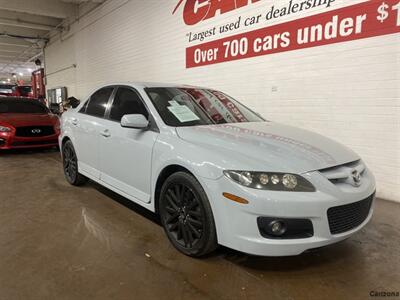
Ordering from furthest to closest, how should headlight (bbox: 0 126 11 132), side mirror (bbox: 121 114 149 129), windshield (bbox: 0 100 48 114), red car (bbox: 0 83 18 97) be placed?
red car (bbox: 0 83 18 97) < windshield (bbox: 0 100 48 114) < headlight (bbox: 0 126 11 132) < side mirror (bbox: 121 114 149 129)

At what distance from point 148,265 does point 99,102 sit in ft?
6.80

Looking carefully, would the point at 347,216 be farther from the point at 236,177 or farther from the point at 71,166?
the point at 71,166

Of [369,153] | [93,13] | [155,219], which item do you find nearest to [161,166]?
[155,219]

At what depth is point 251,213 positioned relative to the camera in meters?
1.89

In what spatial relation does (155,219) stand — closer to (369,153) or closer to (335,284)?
(335,284)

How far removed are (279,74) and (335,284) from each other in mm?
3424

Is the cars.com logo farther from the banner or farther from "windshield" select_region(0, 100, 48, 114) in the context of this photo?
"windshield" select_region(0, 100, 48, 114)

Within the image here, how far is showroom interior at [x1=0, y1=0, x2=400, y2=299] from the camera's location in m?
1.94

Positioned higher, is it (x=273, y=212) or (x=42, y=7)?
(x=42, y=7)

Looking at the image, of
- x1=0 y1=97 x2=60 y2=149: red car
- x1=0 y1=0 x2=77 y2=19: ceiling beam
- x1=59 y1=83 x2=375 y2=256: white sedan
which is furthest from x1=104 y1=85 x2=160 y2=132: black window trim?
x1=0 y1=0 x2=77 y2=19: ceiling beam

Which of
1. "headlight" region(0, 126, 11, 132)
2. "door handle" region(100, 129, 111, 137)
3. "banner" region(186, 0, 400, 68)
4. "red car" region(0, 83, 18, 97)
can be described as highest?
"banner" region(186, 0, 400, 68)

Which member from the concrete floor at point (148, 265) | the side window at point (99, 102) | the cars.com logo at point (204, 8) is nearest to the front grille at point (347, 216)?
the concrete floor at point (148, 265)

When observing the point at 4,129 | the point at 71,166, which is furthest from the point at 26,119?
the point at 71,166

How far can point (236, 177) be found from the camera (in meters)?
1.96
